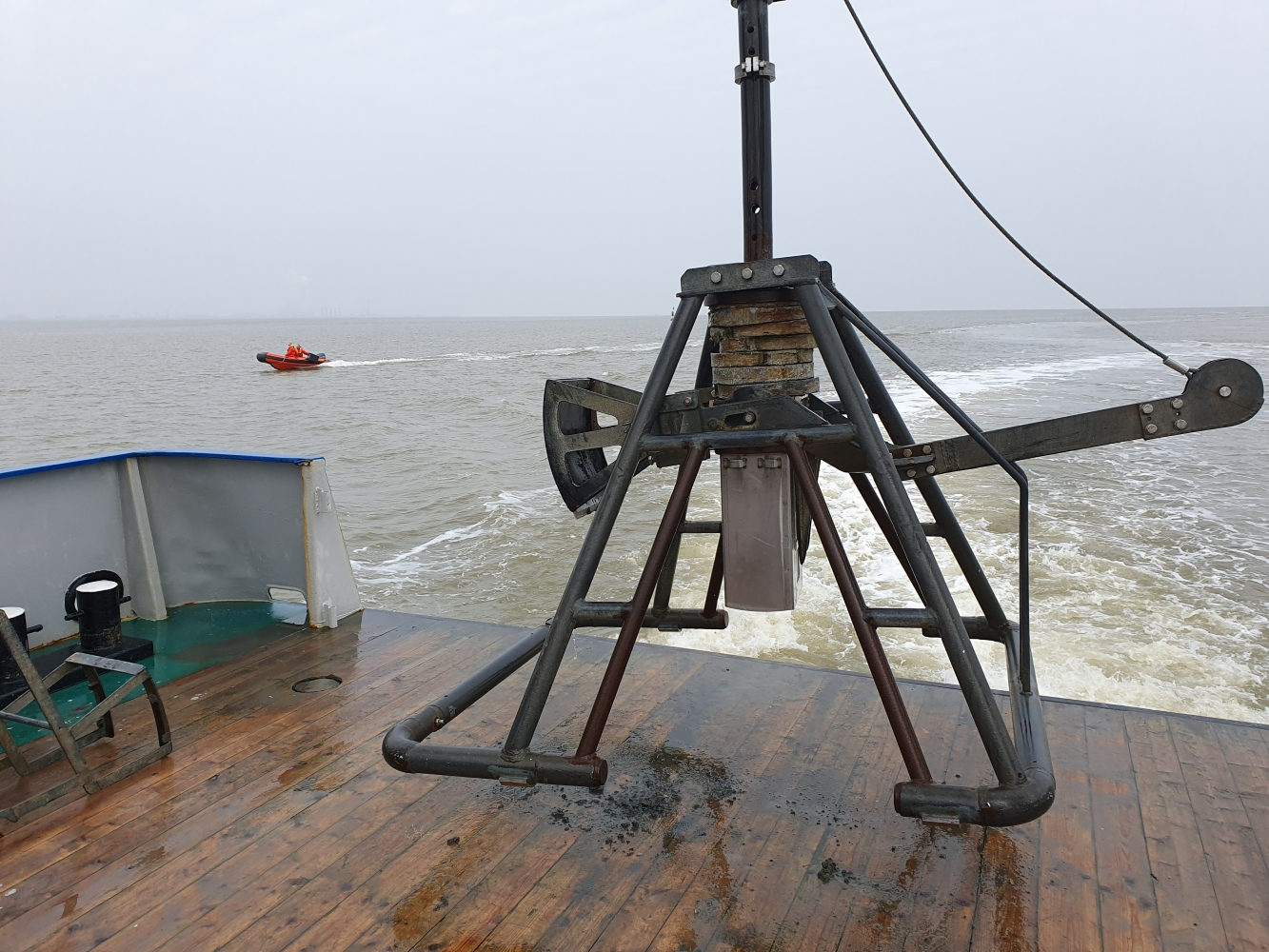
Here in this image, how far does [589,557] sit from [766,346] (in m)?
0.98

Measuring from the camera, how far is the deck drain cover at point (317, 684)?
14.5ft

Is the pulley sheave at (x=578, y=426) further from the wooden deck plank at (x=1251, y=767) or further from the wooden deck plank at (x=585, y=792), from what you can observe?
the wooden deck plank at (x=1251, y=767)

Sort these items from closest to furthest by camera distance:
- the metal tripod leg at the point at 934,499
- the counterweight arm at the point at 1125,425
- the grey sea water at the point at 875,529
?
the counterweight arm at the point at 1125,425 < the metal tripod leg at the point at 934,499 < the grey sea water at the point at 875,529

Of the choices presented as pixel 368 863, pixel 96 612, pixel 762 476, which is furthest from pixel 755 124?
pixel 96 612

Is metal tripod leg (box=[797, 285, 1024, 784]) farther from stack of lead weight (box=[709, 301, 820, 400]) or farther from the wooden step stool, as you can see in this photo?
the wooden step stool

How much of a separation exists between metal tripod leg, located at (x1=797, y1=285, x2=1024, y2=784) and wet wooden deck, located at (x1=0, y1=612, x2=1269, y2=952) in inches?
25.0

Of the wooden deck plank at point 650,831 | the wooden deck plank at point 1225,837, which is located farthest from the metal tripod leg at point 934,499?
the wooden deck plank at point 650,831

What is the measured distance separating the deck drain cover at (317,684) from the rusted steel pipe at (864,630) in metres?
2.98

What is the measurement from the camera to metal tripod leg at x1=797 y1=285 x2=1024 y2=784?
2.37m

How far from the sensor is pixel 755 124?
9.37 feet

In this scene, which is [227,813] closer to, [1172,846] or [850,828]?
[850,828]

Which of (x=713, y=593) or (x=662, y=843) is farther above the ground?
(x=713, y=593)

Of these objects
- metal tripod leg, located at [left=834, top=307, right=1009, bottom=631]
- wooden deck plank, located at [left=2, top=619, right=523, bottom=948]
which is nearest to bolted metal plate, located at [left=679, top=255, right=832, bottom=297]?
metal tripod leg, located at [left=834, top=307, right=1009, bottom=631]

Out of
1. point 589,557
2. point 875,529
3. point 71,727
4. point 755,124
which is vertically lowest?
point 875,529
